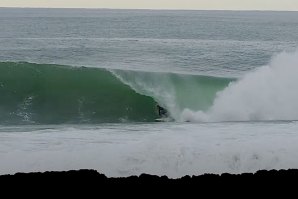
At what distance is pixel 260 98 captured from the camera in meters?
17.0

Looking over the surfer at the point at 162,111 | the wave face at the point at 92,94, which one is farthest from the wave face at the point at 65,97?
the surfer at the point at 162,111

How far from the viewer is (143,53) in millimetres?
33469

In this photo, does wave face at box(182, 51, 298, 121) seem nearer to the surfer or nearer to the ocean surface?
the ocean surface

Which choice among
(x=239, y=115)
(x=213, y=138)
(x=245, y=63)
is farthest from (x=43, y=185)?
(x=245, y=63)

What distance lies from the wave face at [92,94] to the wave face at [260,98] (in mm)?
519

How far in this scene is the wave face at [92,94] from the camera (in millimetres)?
15273

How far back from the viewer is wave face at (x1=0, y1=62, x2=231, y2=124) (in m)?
15.3

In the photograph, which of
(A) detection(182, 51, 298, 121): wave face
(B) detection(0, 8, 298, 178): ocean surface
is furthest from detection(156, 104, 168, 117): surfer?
(A) detection(182, 51, 298, 121): wave face

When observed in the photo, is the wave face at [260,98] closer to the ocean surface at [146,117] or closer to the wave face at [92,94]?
the ocean surface at [146,117]

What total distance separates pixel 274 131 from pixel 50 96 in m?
7.97

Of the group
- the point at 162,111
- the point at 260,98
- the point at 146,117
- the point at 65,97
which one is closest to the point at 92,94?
the point at 65,97

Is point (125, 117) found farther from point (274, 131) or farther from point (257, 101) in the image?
point (274, 131)

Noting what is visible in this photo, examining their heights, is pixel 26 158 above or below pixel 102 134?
below

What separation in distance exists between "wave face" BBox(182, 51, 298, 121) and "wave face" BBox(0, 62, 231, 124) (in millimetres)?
519
